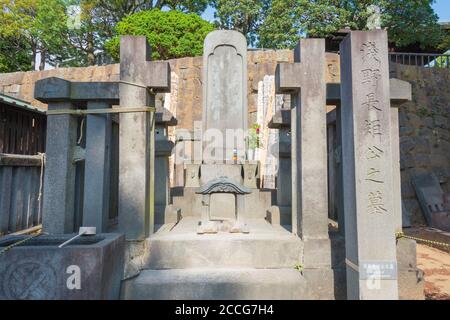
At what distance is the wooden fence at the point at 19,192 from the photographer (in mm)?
5215

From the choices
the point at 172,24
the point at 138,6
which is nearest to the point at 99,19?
the point at 138,6

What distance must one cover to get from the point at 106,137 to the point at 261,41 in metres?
16.6

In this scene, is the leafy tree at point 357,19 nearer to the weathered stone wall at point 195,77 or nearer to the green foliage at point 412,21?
the green foliage at point 412,21

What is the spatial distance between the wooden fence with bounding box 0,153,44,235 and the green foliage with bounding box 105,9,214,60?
1208 cm

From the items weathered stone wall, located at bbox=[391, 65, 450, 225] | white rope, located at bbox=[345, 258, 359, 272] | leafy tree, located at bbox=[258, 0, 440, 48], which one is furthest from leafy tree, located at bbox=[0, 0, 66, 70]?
white rope, located at bbox=[345, 258, 359, 272]

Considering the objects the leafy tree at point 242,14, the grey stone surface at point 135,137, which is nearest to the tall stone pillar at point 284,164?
the grey stone surface at point 135,137

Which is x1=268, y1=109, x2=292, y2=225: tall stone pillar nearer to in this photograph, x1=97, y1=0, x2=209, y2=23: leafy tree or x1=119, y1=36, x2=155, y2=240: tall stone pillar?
x1=119, y1=36, x2=155, y2=240: tall stone pillar

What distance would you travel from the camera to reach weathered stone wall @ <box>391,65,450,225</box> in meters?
11.1

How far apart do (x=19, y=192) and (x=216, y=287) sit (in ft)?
15.8

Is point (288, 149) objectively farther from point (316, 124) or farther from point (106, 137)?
point (106, 137)

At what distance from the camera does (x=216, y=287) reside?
2.90 m

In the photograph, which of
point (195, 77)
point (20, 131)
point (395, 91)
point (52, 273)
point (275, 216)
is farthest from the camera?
point (195, 77)

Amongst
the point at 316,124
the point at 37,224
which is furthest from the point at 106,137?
the point at 37,224

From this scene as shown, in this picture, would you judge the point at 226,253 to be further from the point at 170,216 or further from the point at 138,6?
the point at 138,6
